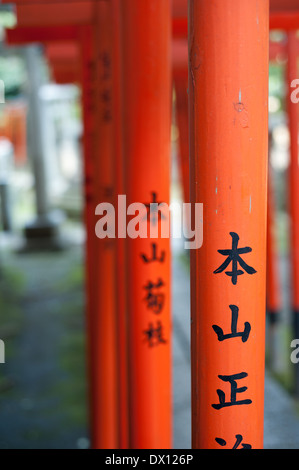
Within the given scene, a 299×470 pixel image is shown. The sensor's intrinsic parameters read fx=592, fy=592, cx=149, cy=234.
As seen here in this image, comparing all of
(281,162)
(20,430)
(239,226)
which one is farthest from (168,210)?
(281,162)

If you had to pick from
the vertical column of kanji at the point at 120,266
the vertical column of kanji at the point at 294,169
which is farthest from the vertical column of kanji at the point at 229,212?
the vertical column of kanji at the point at 294,169

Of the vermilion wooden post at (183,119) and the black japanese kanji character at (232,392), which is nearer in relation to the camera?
the black japanese kanji character at (232,392)

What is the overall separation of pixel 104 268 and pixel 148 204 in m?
1.72

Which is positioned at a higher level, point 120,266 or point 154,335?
point 120,266

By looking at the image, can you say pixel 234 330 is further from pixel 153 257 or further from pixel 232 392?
pixel 153 257

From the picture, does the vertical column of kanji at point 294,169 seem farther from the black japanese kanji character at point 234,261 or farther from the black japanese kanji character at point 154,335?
the black japanese kanji character at point 234,261

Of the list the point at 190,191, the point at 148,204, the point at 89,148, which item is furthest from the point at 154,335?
the point at 89,148

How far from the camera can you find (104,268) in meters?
4.81

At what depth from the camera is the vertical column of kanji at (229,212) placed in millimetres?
1915

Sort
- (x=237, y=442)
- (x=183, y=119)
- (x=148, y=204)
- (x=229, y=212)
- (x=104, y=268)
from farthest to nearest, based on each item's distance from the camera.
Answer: (x=183, y=119) → (x=104, y=268) → (x=148, y=204) → (x=237, y=442) → (x=229, y=212)

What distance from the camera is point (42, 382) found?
7.14 meters

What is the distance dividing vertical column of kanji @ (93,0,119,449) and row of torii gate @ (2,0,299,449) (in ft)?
0.04

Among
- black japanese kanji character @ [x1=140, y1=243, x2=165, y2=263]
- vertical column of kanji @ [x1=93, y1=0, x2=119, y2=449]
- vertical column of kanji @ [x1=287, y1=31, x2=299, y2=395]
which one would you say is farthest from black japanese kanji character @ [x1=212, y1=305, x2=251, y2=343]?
vertical column of kanji @ [x1=287, y1=31, x2=299, y2=395]

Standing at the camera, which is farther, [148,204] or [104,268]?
[104,268]
